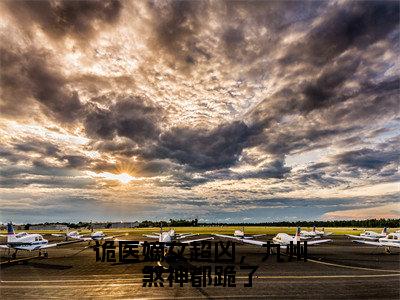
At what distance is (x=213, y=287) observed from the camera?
98.3 feet

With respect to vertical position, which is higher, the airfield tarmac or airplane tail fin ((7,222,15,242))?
airplane tail fin ((7,222,15,242))

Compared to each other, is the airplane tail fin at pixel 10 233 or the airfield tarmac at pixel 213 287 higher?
the airplane tail fin at pixel 10 233

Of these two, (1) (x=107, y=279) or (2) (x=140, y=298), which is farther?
(1) (x=107, y=279)

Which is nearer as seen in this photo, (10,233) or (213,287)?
(213,287)

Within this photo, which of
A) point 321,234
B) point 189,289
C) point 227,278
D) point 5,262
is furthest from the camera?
point 321,234

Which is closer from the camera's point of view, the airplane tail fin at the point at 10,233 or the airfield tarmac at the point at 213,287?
the airfield tarmac at the point at 213,287

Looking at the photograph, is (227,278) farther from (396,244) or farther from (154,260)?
(396,244)

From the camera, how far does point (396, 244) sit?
190 ft

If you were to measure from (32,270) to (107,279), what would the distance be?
512 inches

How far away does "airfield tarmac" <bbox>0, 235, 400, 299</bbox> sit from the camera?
90.3 ft

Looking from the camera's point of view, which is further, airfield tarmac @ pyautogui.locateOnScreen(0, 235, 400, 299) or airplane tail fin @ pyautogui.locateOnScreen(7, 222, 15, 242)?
airplane tail fin @ pyautogui.locateOnScreen(7, 222, 15, 242)

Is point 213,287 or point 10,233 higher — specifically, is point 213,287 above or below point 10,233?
below

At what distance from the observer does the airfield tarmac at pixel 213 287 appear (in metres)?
27.5

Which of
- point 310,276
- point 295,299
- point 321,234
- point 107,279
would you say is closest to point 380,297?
point 295,299
